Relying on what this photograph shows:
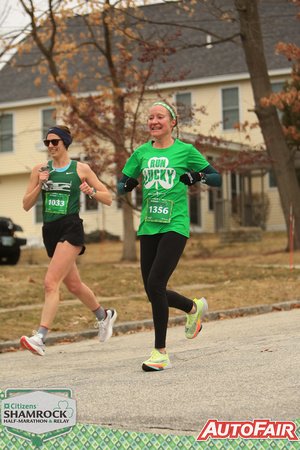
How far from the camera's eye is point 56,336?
9.87m

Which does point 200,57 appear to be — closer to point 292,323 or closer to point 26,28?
point 26,28

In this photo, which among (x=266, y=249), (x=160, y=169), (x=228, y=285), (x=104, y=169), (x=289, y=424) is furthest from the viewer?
(x=266, y=249)

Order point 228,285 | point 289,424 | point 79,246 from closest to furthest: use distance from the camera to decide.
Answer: point 289,424, point 79,246, point 228,285

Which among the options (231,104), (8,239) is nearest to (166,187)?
(8,239)

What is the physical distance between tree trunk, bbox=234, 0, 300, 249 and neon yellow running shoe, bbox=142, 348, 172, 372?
550 inches

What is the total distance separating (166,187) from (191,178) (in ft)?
0.78

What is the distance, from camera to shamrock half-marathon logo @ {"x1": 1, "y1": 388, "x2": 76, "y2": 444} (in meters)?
3.95

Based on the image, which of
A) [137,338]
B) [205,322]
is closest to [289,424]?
[137,338]

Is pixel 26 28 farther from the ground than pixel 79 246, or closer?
farther from the ground

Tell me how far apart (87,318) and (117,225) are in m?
21.2

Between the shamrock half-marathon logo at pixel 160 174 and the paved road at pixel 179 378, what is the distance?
5.13 feet

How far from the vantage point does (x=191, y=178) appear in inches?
261

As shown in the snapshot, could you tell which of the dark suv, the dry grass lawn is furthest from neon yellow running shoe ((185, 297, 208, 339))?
the dark suv

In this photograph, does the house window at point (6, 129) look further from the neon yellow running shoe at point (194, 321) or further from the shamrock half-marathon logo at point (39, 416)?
the shamrock half-marathon logo at point (39, 416)
